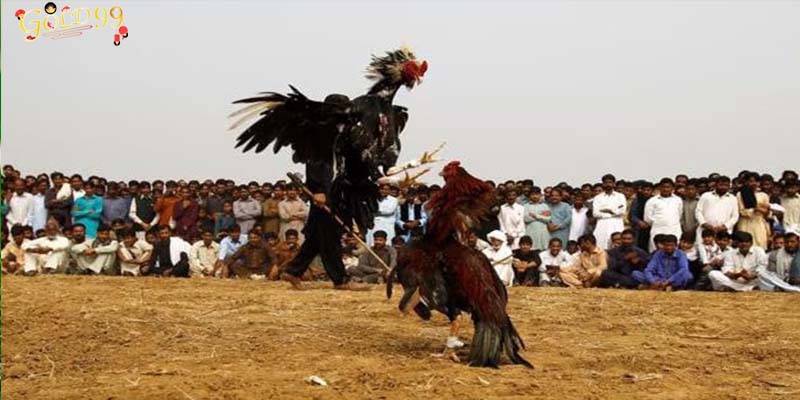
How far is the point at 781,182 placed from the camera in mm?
12312

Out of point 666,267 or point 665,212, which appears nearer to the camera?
point 666,267

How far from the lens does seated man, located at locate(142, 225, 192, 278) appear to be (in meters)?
13.8

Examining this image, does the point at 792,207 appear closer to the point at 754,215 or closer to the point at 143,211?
the point at 754,215

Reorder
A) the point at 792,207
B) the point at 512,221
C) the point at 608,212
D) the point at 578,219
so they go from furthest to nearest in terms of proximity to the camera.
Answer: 1. the point at 578,219
2. the point at 512,221
3. the point at 608,212
4. the point at 792,207

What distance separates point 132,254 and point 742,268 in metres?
9.09

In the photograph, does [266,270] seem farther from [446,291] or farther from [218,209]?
[446,291]

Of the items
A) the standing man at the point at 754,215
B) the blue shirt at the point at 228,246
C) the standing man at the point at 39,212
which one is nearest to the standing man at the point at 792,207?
the standing man at the point at 754,215

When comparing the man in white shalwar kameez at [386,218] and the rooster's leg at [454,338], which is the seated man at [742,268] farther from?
the rooster's leg at [454,338]

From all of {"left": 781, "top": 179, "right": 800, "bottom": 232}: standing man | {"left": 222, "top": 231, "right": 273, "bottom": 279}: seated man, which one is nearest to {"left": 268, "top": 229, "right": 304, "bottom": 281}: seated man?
{"left": 222, "top": 231, "right": 273, "bottom": 279}: seated man

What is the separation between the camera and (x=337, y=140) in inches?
349

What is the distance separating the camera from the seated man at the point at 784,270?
36.1 feet

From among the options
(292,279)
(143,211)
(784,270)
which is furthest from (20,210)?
(784,270)

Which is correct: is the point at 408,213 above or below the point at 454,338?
above

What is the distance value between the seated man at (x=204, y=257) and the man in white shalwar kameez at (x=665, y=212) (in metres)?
6.66
